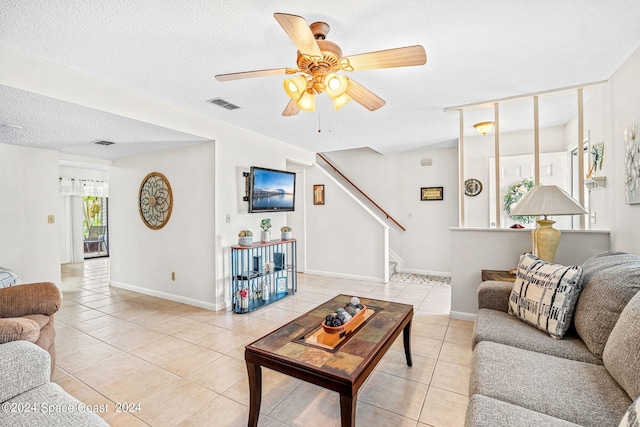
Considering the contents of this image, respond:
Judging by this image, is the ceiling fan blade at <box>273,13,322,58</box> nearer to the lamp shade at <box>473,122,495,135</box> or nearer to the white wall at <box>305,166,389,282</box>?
the lamp shade at <box>473,122,495,135</box>

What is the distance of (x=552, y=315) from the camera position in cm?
179

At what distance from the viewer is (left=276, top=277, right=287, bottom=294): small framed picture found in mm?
4383

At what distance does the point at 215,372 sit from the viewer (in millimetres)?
2318

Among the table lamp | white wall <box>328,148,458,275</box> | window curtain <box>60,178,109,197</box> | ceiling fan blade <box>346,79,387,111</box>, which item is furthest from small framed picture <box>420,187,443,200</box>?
window curtain <box>60,178,109,197</box>

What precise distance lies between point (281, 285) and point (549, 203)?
3.38m

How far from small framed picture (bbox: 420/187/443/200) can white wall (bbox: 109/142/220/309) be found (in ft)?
12.9

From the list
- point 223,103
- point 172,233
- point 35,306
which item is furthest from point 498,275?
point 172,233

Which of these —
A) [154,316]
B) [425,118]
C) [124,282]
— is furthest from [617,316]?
[124,282]

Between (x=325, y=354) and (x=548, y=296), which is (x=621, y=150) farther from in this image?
(x=325, y=354)

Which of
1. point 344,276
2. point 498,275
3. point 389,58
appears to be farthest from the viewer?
point 344,276

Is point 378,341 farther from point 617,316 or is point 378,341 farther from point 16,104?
point 16,104

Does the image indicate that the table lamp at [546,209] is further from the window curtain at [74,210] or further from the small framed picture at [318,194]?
the window curtain at [74,210]

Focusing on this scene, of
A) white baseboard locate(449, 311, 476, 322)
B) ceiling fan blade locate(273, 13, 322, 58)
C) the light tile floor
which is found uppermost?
ceiling fan blade locate(273, 13, 322, 58)

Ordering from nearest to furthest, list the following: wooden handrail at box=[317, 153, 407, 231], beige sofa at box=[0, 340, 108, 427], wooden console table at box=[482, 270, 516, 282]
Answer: beige sofa at box=[0, 340, 108, 427]
wooden console table at box=[482, 270, 516, 282]
wooden handrail at box=[317, 153, 407, 231]
